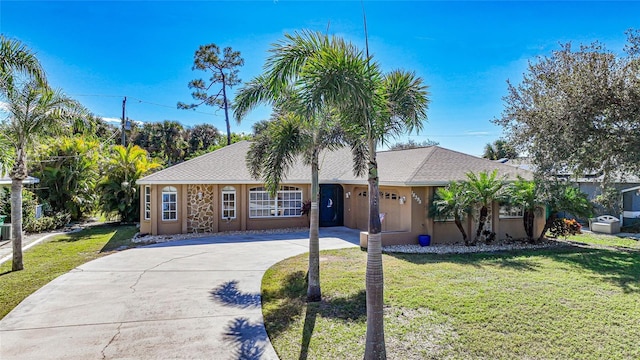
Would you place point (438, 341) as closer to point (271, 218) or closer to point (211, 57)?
point (271, 218)

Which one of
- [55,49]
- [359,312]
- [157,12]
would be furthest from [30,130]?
[359,312]

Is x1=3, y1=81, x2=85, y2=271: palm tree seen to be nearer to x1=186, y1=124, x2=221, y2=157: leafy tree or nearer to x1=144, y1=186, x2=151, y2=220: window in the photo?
x1=144, y1=186, x2=151, y2=220: window

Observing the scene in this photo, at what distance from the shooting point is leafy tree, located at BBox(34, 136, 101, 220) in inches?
778

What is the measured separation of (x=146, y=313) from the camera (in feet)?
23.3

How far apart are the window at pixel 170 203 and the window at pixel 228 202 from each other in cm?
217

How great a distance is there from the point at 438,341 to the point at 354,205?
12773mm

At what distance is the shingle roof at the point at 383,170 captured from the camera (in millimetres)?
14836

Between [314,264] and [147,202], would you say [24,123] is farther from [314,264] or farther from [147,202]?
[314,264]

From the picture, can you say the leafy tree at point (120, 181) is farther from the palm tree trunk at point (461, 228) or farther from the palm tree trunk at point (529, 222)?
the palm tree trunk at point (529, 222)

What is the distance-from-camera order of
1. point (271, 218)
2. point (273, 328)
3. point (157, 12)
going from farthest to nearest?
point (271, 218), point (157, 12), point (273, 328)

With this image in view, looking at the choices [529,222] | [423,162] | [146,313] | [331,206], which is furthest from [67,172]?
[529,222]

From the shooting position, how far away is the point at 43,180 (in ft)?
64.7

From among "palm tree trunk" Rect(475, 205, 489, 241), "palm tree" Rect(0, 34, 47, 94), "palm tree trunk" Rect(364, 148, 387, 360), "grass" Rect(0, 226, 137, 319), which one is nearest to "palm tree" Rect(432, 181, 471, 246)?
"palm tree trunk" Rect(475, 205, 489, 241)

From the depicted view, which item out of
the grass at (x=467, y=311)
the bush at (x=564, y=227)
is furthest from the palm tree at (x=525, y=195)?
the grass at (x=467, y=311)
